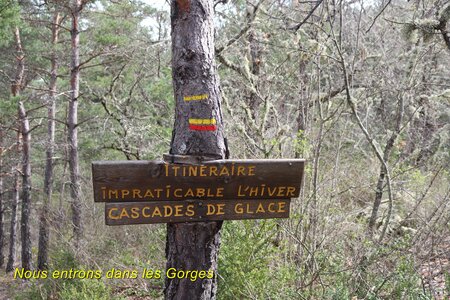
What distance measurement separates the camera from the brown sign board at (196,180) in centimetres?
263

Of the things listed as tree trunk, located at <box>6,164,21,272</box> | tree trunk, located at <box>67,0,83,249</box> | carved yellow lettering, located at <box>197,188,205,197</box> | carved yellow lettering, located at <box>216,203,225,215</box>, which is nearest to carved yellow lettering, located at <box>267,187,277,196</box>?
carved yellow lettering, located at <box>216,203,225,215</box>

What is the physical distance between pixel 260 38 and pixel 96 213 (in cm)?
544

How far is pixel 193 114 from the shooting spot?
9.64 ft

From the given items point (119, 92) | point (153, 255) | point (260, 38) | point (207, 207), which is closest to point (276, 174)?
point (207, 207)

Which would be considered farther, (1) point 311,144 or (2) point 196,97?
(1) point 311,144

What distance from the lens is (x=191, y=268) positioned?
301cm

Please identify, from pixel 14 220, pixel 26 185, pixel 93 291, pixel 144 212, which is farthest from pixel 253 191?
pixel 14 220

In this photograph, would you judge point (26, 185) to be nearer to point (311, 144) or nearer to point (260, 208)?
point (311, 144)

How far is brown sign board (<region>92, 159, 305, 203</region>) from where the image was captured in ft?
8.63

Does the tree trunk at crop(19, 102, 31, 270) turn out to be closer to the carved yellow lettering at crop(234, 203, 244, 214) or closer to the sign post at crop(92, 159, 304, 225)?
the sign post at crop(92, 159, 304, 225)

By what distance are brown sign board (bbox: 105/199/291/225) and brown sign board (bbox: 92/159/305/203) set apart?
0.03 metres

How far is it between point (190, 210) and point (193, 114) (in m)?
0.62

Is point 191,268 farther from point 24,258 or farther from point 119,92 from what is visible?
point 24,258

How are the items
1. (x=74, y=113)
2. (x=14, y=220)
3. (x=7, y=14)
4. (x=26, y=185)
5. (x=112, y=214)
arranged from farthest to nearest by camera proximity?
(x=14, y=220)
(x=26, y=185)
(x=74, y=113)
(x=7, y=14)
(x=112, y=214)
